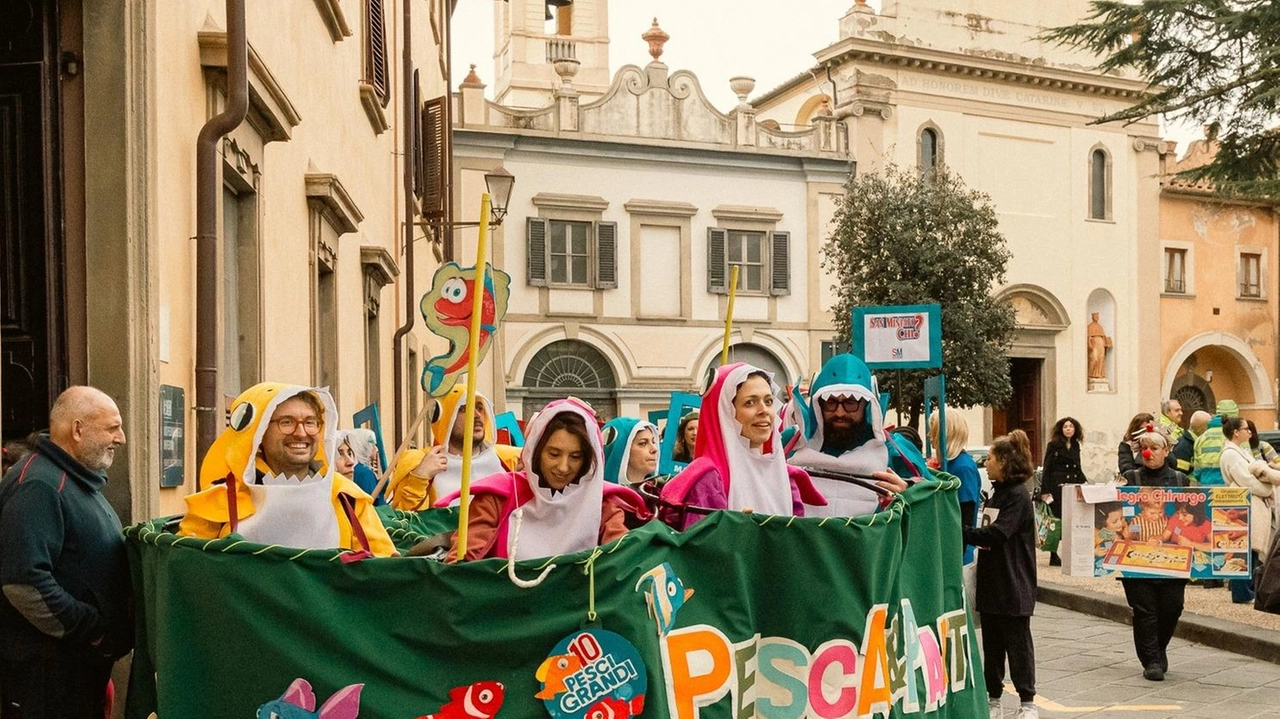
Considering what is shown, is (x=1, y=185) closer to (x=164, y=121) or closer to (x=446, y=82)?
(x=164, y=121)

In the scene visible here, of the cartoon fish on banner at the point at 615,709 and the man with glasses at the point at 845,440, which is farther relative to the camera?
the man with glasses at the point at 845,440

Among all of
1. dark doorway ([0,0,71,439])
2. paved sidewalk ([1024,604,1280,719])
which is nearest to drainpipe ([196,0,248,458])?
dark doorway ([0,0,71,439])

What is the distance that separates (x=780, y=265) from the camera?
3562 cm

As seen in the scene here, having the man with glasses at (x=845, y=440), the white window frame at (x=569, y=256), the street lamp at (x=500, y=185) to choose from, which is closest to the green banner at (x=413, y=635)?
the man with glasses at (x=845, y=440)

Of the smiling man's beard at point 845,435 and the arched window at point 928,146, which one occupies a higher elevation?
the arched window at point 928,146

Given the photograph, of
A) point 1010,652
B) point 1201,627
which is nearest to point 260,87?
point 1010,652

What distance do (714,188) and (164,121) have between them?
29328 mm

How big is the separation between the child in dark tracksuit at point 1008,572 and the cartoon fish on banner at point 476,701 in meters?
4.52

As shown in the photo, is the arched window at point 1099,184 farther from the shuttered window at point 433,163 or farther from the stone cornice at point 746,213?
the shuttered window at point 433,163

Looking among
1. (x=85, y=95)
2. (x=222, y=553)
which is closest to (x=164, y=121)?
(x=85, y=95)

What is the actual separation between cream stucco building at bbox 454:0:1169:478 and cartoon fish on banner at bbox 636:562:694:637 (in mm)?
25839

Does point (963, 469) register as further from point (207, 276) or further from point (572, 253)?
point (572, 253)

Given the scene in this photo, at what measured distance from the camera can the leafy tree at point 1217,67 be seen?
18.5m

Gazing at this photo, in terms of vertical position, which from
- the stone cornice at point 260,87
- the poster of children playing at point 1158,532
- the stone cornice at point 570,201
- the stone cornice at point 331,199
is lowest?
the poster of children playing at point 1158,532
